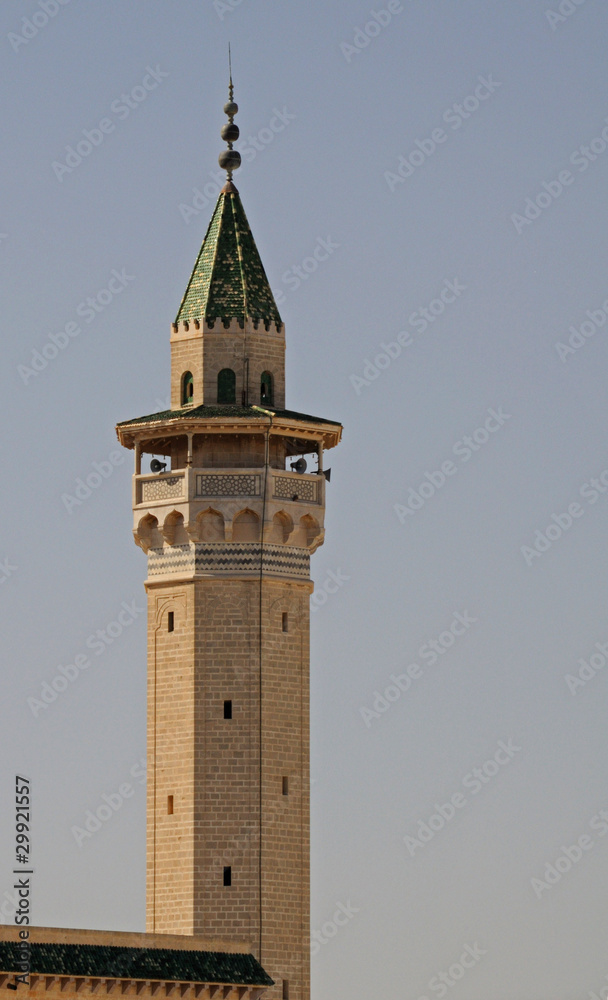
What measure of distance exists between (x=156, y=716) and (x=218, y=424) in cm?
673

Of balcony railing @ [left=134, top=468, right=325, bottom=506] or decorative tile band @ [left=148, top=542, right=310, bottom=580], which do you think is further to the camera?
balcony railing @ [left=134, top=468, right=325, bottom=506]

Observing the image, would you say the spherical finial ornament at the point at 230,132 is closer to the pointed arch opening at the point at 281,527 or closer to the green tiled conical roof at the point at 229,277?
the green tiled conical roof at the point at 229,277

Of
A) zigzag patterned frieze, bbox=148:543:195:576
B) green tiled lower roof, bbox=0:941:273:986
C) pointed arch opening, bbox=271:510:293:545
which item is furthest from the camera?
pointed arch opening, bbox=271:510:293:545

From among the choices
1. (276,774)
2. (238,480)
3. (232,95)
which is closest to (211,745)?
(276,774)

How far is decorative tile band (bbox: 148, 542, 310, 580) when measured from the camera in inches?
2793

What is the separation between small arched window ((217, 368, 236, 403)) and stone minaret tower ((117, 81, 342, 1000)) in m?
0.02

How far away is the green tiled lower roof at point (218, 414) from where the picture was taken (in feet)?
233

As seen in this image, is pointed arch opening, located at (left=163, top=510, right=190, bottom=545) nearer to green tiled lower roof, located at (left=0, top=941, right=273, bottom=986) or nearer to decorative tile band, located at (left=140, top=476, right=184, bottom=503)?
decorative tile band, located at (left=140, top=476, right=184, bottom=503)

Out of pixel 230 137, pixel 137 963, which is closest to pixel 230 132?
pixel 230 137

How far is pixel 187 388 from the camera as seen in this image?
240 ft

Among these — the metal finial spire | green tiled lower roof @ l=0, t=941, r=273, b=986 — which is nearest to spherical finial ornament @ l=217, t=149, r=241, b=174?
the metal finial spire

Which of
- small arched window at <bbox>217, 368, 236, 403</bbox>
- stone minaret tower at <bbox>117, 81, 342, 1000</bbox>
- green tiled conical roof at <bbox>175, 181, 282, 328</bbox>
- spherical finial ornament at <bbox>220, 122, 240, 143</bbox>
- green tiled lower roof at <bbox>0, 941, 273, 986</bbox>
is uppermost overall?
spherical finial ornament at <bbox>220, 122, 240, 143</bbox>

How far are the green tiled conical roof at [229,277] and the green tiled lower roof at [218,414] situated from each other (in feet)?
7.48

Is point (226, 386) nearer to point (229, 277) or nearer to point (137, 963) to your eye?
point (229, 277)
